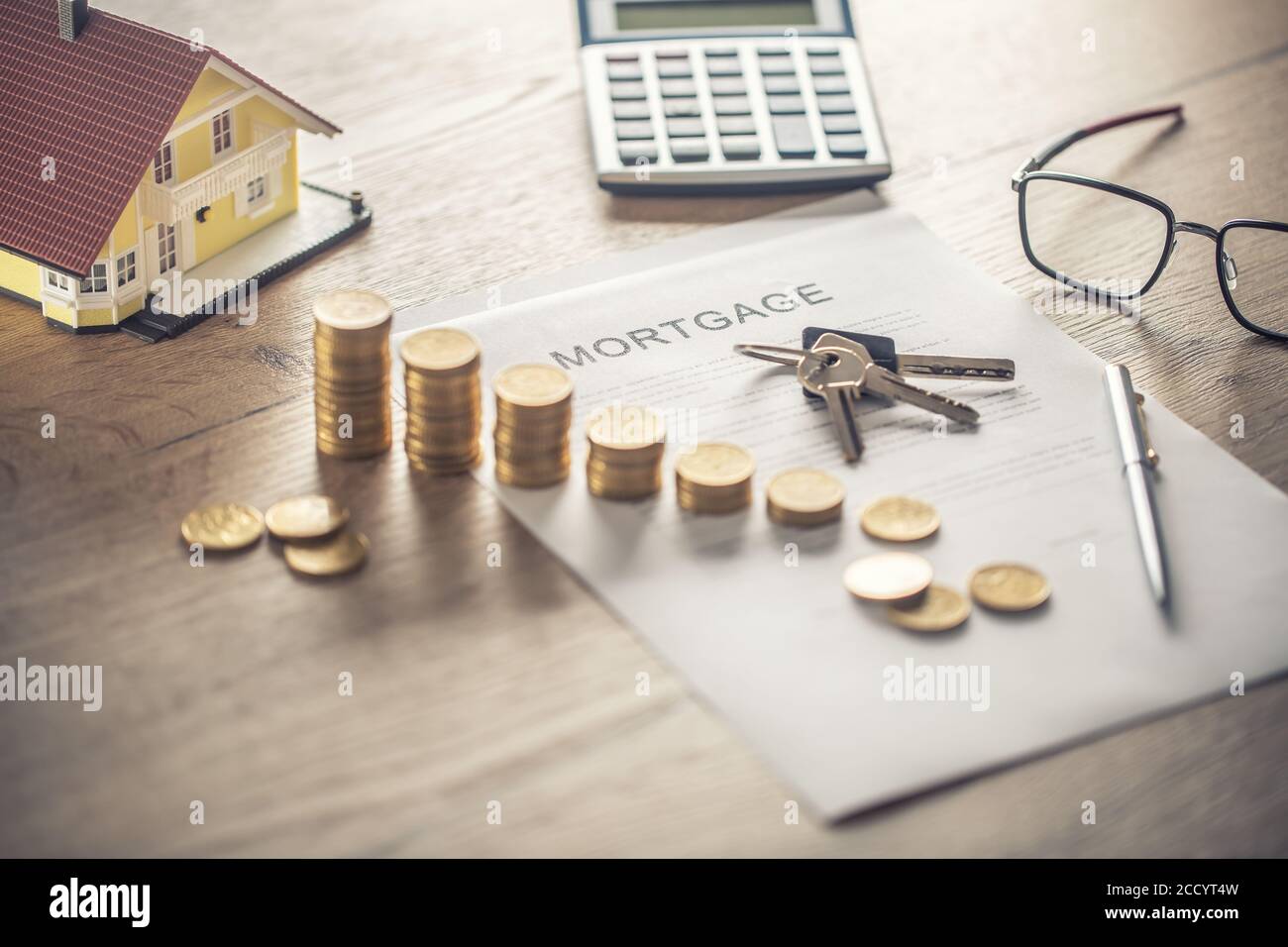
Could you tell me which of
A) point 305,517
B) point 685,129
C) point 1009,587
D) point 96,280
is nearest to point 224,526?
point 305,517

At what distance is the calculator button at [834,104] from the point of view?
4.14 ft

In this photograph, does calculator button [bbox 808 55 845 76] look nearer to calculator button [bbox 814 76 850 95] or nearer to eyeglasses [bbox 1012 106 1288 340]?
calculator button [bbox 814 76 850 95]

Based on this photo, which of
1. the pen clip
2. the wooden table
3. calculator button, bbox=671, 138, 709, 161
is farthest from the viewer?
calculator button, bbox=671, 138, 709, 161

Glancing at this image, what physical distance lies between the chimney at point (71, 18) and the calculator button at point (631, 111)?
443mm

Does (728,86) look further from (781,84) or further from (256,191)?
(256,191)

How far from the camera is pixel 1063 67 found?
57.2 inches

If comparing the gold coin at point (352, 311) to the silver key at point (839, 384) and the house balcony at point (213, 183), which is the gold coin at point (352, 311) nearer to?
the house balcony at point (213, 183)

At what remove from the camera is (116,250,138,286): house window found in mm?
1010

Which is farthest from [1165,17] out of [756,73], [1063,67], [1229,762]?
[1229,762]

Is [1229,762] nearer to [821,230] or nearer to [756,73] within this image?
[821,230]

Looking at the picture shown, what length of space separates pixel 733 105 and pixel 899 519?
0.51 m

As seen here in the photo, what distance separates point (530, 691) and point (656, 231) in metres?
0.52

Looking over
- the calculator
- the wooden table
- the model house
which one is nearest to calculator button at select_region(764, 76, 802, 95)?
the calculator

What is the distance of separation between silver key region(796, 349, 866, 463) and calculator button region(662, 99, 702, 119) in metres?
0.35
